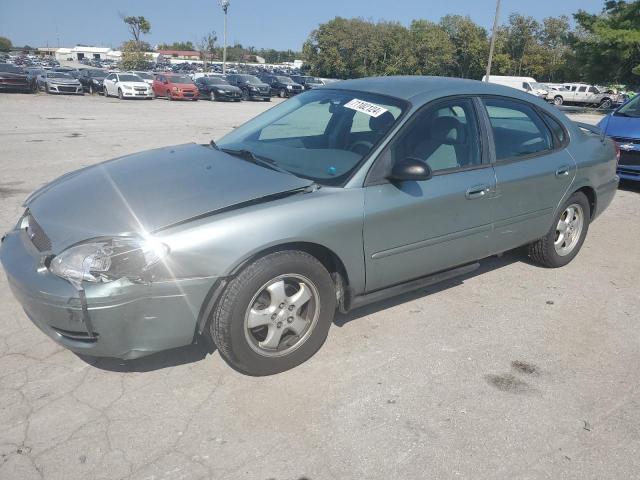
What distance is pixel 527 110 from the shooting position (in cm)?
425

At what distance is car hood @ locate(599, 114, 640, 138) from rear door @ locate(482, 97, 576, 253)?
404 cm

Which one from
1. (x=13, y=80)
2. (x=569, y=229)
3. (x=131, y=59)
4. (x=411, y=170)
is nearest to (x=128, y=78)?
(x=13, y=80)

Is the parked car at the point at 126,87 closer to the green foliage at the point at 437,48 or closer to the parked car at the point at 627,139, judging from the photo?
the parked car at the point at 627,139

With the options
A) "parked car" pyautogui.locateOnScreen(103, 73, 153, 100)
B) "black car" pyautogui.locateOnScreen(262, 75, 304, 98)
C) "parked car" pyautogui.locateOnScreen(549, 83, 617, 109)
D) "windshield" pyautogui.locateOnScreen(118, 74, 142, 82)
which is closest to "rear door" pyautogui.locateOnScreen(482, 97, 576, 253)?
"parked car" pyautogui.locateOnScreen(103, 73, 153, 100)

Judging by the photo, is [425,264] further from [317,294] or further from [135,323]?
[135,323]

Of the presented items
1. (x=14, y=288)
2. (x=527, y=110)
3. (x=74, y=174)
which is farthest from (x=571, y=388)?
(x=74, y=174)

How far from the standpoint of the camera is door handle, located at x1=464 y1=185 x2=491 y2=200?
3.57 meters

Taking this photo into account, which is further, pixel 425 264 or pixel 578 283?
pixel 578 283

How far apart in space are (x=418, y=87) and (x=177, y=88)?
2585 centimetres

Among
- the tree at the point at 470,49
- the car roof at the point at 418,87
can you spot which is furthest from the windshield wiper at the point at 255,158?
the tree at the point at 470,49

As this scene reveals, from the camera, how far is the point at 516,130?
13.3ft

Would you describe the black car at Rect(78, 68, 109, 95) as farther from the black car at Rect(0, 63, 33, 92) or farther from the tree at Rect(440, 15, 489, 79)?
the tree at Rect(440, 15, 489, 79)

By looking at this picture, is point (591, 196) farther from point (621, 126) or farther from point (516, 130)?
point (621, 126)

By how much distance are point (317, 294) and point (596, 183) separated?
3.17 meters
